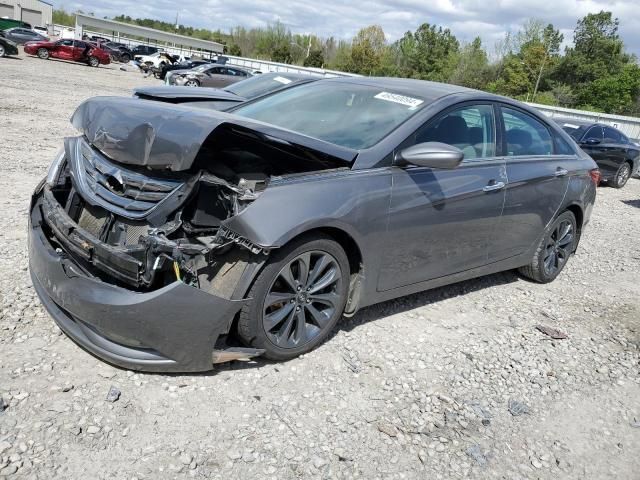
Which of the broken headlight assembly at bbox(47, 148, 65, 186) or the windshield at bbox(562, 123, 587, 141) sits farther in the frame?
the windshield at bbox(562, 123, 587, 141)

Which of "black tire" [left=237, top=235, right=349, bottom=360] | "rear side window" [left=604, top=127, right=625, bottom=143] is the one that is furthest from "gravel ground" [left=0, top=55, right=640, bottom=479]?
"rear side window" [left=604, top=127, right=625, bottom=143]

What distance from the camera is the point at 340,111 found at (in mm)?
4133

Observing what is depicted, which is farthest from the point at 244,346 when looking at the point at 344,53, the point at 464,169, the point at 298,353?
the point at 344,53

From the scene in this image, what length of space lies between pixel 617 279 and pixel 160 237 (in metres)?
5.33

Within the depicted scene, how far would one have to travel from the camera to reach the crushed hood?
2.94m

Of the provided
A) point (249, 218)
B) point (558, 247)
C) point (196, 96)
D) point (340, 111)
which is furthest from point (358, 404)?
point (558, 247)

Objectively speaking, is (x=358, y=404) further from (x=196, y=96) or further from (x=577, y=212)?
(x=577, y=212)

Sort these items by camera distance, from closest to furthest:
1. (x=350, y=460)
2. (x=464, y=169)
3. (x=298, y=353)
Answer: (x=350, y=460) → (x=298, y=353) → (x=464, y=169)

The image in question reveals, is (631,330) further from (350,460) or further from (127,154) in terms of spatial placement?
(127,154)

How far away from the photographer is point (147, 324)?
9.17 feet

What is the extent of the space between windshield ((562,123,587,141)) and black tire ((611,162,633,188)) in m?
1.52

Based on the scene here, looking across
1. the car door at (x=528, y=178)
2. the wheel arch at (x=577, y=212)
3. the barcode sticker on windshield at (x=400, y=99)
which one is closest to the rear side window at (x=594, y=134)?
the wheel arch at (x=577, y=212)

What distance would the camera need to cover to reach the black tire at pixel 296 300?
3.10m

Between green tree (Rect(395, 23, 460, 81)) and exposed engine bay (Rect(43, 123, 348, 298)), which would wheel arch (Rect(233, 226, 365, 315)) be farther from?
green tree (Rect(395, 23, 460, 81))
